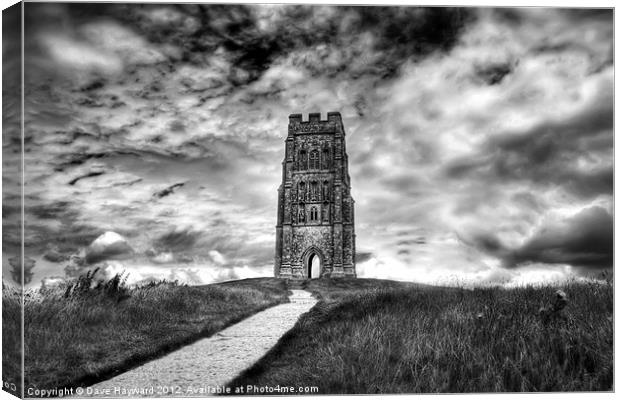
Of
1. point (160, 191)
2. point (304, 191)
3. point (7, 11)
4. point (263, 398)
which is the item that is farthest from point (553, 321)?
point (304, 191)

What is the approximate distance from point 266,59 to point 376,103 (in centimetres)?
216

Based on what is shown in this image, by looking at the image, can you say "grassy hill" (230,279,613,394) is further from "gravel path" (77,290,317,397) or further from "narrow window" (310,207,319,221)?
"narrow window" (310,207,319,221)

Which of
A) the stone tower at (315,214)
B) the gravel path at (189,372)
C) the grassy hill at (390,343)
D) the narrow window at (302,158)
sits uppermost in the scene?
the narrow window at (302,158)

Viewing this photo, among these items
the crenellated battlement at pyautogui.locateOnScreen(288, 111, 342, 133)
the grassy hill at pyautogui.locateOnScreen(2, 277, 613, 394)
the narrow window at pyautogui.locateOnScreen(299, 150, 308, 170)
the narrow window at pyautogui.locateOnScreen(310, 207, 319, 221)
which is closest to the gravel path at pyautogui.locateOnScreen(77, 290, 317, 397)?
the grassy hill at pyautogui.locateOnScreen(2, 277, 613, 394)

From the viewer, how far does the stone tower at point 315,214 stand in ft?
111

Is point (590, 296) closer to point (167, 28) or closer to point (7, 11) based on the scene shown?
point (167, 28)

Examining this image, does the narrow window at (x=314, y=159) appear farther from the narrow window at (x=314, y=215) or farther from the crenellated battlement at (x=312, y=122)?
the crenellated battlement at (x=312, y=122)

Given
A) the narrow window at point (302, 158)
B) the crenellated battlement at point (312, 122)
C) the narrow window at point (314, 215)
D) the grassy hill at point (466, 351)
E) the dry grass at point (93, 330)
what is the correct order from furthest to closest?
→ the narrow window at point (314, 215) < the narrow window at point (302, 158) < the crenellated battlement at point (312, 122) < the dry grass at point (93, 330) < the grassy hill at point (466, 351)

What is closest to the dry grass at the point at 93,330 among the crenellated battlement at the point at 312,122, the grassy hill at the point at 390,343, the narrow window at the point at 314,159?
the grassy hill at the point at 390,343

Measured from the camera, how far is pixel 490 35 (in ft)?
23.7

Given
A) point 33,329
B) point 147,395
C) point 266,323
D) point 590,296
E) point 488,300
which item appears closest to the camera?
point 147,395

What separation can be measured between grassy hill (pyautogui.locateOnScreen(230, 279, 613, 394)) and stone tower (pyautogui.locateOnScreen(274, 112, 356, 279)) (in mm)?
26236

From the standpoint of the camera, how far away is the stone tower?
3394 centimetres

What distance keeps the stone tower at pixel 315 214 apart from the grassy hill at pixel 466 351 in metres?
26.2
